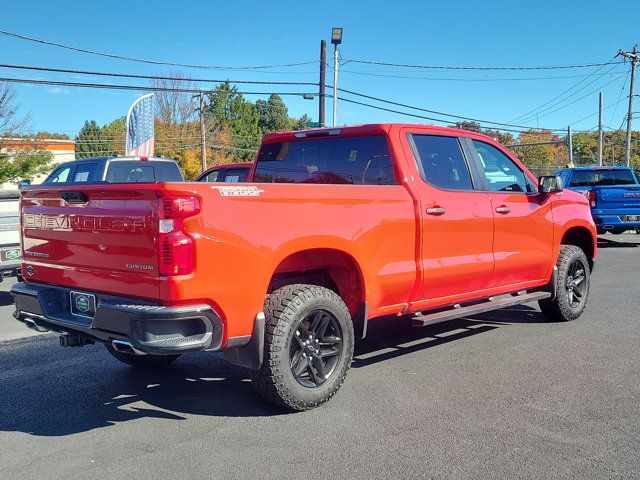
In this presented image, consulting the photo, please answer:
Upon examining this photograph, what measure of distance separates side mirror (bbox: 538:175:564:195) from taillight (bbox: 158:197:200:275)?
409 cm

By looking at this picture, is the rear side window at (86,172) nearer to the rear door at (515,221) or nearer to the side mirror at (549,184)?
the rear door at (515,221)

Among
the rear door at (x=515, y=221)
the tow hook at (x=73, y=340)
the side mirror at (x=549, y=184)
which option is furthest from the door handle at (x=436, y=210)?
the tow hook at (x=73, y=340)

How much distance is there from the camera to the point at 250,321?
152 inches

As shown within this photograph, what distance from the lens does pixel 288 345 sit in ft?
13.3

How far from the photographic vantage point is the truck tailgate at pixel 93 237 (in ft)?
11.9

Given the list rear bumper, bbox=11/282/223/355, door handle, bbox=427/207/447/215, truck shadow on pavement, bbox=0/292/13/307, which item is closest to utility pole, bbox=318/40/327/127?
truck shadow on pavement, bbox=0/292/13/307

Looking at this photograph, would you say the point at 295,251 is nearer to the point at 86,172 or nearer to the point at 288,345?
the point at 288,345

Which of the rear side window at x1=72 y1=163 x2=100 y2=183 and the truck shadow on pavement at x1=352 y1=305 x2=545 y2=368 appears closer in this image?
the truck shadow on pavement at x1=352 y1=305 x2=545 y2=368

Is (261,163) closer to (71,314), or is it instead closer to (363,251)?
(363,251)

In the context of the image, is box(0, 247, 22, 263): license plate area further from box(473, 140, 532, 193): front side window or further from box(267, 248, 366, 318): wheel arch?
box(473, 140, 532, 193): front side window

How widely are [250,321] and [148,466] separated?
40.3 inches

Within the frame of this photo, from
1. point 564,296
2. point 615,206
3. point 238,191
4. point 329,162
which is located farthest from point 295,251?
point 615,206

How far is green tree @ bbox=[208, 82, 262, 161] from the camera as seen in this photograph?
204ft

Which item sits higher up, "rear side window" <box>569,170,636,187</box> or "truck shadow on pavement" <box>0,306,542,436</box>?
"rear side window" <box>569,170,636,187</box>
